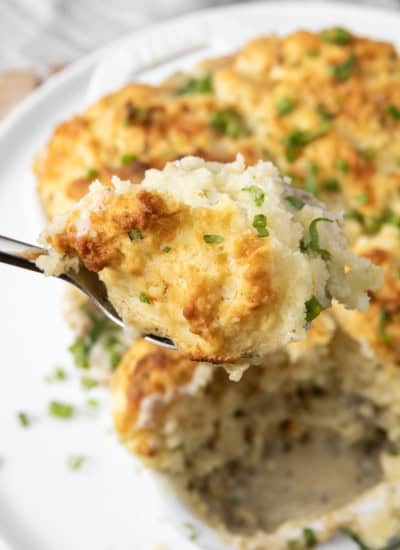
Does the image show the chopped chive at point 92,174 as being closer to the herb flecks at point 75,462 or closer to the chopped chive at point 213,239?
the herb flecks at point 75,462

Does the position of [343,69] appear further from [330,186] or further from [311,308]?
[311,308]

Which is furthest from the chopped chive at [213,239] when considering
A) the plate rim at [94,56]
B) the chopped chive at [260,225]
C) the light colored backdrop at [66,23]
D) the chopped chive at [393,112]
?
the light colored backdrop at [66,23]

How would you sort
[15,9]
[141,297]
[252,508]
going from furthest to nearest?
[15,9], [252,508], [141,297]

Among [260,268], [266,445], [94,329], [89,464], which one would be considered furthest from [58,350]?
[260,268]

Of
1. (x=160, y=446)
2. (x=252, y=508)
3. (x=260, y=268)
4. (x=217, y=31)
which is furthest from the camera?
(x=217, y=31)

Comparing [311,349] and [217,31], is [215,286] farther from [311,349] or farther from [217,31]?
[217,31]

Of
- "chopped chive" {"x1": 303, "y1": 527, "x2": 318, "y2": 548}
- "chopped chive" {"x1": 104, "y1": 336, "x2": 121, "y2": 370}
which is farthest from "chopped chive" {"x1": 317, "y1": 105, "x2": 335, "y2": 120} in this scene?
"chopped chive" {"x1": 303, "y1": 527, "x2": 318, "y2": 548}
